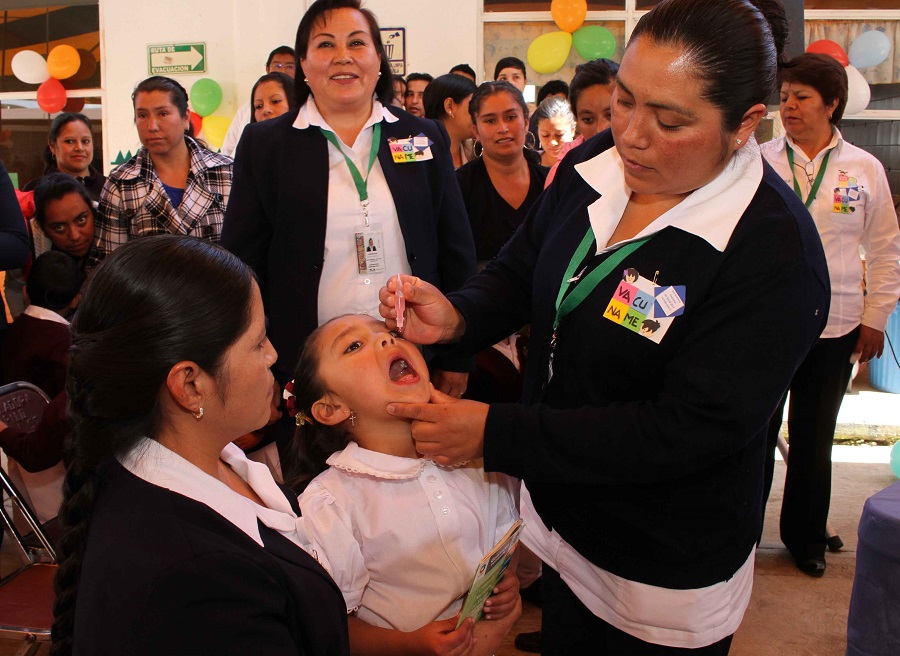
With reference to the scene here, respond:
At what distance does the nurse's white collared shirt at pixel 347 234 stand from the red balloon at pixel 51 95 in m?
6.53

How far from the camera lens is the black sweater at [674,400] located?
3.92 feet

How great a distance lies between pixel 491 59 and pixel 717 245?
6.74 metres

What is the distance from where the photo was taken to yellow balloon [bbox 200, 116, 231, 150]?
734 centimetres

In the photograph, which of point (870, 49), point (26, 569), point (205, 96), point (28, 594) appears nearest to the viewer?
point (28, 594)

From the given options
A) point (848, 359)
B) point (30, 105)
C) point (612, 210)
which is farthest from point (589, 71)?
point (30, 105)

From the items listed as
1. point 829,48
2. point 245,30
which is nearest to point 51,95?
point 245,30

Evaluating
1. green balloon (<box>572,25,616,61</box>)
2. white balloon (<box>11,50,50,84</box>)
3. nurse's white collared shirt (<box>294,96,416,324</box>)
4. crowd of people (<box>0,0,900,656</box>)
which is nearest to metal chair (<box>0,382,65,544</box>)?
nurse's white collared shirt (<box>294,96,416,324</box>)

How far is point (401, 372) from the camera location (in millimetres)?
1698

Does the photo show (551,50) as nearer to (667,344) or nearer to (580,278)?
(580,278)

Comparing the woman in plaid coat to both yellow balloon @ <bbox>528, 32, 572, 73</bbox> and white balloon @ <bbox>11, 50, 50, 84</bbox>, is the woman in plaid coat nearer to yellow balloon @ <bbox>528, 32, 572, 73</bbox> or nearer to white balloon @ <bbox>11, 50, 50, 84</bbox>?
yellow balloon @ <bbox>528, 32, 572, 73</bbox>

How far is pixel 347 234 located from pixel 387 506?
1.03 meters

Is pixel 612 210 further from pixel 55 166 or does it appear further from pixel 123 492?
pixel 55 166

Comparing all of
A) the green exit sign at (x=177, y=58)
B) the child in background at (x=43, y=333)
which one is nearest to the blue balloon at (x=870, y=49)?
the green exit sign at (x=177, y=58)

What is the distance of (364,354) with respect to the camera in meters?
1.66
